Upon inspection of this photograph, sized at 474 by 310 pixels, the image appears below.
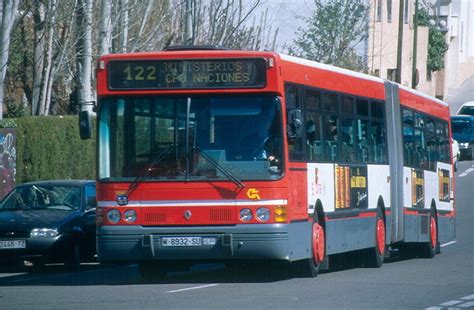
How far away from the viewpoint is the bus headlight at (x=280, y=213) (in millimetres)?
16047

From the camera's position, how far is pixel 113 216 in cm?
1623

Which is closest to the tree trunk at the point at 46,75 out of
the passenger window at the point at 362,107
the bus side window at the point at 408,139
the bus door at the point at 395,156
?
the bus side window at the point at 408,139

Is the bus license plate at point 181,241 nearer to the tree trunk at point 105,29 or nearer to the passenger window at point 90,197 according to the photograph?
the passenger window at point 90,197

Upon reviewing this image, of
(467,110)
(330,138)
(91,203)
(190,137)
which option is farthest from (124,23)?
(467,110)

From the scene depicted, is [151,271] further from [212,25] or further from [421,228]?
[212,25]

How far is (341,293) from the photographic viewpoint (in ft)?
49.1

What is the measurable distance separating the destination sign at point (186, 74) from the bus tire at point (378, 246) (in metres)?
5.30

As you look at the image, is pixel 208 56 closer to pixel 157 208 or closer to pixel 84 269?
pixel 157 208

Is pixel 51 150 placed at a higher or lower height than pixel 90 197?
higher

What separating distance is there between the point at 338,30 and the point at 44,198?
28.9 m

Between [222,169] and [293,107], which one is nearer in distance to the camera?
[222,169]

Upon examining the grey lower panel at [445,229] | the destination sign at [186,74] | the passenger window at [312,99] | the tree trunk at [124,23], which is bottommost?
the grey lower panel at [445,229]

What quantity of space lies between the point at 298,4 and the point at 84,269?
3618cm

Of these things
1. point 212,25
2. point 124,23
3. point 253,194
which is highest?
point 212,25
